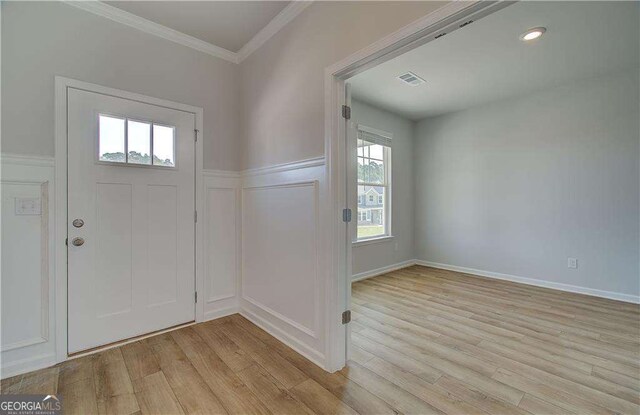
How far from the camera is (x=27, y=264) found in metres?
1.86

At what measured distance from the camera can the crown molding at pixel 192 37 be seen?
208cm

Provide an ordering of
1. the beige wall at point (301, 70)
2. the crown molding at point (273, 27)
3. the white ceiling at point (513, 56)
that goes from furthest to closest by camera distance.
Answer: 1. the white ceiling at point (513, 56)
2. the crown molding at point (273, 27)
3. the beige wall at point (301, 70)

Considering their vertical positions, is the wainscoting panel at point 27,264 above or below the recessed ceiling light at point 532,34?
below

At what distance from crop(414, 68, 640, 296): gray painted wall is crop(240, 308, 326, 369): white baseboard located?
144 inches

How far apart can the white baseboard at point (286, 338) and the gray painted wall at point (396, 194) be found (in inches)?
74.2

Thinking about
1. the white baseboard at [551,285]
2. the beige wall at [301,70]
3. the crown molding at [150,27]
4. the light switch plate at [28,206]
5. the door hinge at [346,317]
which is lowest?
the white baseboard at [551,285]

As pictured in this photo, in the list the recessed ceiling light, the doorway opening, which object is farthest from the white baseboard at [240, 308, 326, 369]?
the recessed ceiling light

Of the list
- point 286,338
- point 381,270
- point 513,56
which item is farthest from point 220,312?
point 513,56

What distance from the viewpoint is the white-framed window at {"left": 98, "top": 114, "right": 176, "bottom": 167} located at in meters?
2.15

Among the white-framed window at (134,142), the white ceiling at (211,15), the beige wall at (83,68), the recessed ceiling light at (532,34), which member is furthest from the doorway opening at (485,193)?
the white-framed window at (134,142)

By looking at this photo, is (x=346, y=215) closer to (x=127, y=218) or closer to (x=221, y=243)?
(x=221, y=243)

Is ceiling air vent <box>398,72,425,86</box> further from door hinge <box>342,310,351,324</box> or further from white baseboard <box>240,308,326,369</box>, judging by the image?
white baseboard <box>240,308,326,369</box>
